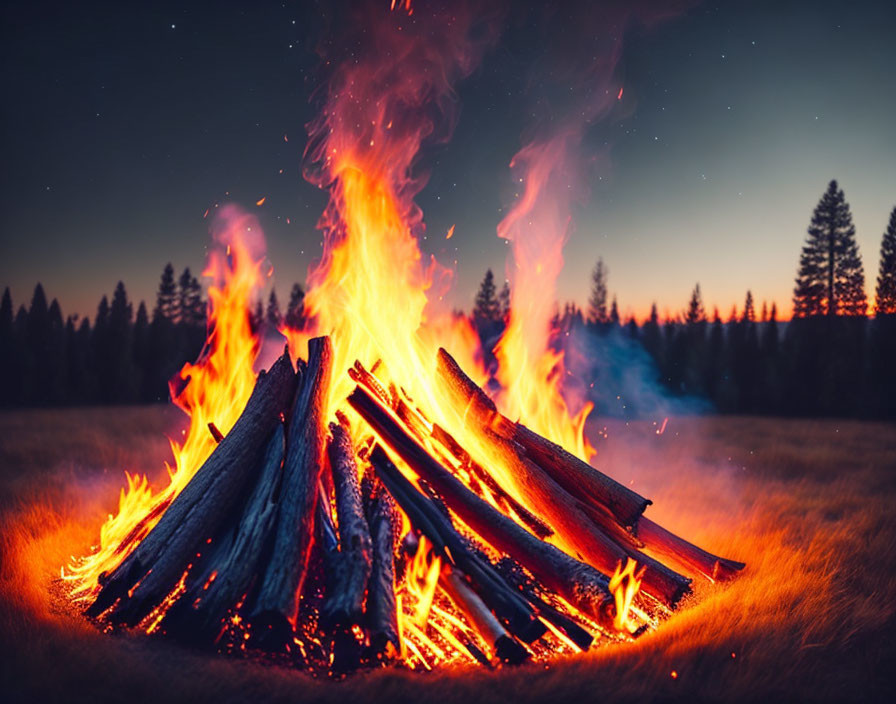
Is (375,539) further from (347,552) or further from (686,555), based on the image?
(686,555)

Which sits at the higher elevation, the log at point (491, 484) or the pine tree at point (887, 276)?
the pine tree at point (887, 276)

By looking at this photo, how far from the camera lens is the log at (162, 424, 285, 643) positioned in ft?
11.5

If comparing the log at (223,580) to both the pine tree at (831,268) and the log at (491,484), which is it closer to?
the log at (491,484)

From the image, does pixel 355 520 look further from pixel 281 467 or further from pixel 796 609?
pixel 796 609

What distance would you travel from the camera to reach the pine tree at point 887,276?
94.9 feet

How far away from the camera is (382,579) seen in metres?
3.71

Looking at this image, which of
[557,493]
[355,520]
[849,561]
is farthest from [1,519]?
[849,561]

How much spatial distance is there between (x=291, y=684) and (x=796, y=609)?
12.2 ft

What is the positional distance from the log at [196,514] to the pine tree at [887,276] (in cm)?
3487

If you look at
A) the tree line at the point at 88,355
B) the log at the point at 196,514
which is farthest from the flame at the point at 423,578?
the tree line at the point at 88,355

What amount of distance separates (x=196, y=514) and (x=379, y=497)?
1.42m

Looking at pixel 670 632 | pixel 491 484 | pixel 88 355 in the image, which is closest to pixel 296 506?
pixel 491 484

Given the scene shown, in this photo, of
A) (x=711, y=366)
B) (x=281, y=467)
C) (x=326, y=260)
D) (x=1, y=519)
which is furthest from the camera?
(x=711, y=366)

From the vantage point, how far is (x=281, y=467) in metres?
4.60
